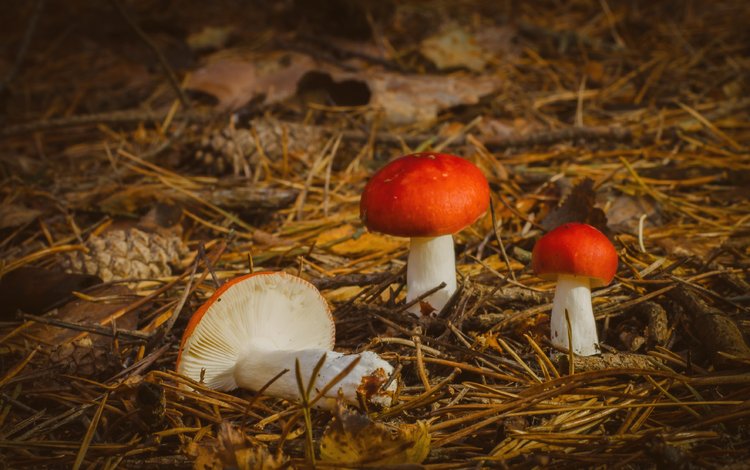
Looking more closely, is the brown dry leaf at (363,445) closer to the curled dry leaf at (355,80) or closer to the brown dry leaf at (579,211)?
the brown dry leaf at (579,211)

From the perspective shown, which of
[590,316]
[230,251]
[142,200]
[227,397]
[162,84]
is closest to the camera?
[227,397]

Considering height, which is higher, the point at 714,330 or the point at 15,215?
the point at 15,215

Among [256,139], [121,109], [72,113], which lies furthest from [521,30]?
[72,113]

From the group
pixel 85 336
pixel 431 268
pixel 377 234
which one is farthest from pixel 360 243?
pixel 85 336

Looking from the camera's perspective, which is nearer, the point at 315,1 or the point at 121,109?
the point at 121,109

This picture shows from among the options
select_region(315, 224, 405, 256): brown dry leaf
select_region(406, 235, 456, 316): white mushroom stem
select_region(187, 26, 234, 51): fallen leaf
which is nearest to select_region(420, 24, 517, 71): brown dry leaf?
select_region(187, 26, 234, 51): fallen leaf

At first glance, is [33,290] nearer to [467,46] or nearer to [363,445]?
[363,445]

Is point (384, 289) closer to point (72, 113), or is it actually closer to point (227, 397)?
point (227, 397)

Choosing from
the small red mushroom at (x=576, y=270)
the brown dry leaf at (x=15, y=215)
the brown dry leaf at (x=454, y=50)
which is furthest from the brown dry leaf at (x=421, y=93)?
the brown dry leaf at (x=15, y=215)
